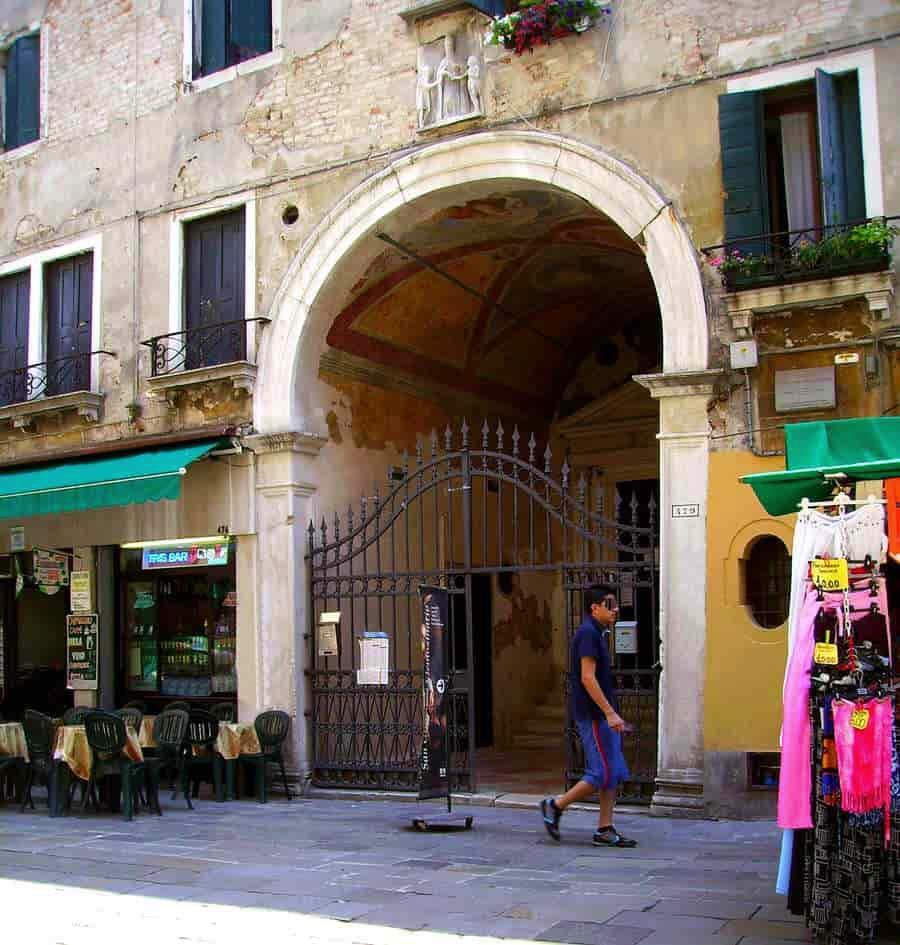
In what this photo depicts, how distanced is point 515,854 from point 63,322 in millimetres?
8843

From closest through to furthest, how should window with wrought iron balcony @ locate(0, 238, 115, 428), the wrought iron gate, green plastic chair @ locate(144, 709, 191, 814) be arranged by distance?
the wrought iron gate < green plastic chair @ locate(144, 709, 191, 814) < window with wrought iron balcony @ locate(0, 238, 115, 428)

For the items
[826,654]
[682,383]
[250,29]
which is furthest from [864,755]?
[250,29]

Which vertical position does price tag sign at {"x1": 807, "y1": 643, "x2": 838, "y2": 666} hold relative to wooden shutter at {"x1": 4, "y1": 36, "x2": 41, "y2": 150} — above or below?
below

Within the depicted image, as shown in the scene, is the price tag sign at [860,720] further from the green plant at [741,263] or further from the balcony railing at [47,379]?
the balcony railing at [47,379]

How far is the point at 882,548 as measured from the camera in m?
6.03

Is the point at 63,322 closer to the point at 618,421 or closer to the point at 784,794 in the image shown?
the point at 618,421

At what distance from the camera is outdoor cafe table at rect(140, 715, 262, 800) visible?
1128 cm

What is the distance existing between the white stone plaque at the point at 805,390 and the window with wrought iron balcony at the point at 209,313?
205 inches

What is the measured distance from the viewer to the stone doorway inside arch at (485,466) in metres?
11.2

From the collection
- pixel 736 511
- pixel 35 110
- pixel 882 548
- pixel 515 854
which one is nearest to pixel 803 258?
pixel 736 511

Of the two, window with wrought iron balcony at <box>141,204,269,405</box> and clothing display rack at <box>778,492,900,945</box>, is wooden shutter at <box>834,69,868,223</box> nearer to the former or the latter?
clothing display rack at <box>778,492,900,945</box>

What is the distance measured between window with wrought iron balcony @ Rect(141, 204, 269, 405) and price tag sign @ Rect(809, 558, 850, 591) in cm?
743

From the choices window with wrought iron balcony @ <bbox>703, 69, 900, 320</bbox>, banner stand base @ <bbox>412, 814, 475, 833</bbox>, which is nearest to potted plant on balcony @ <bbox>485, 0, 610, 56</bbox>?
window with wrought iron balcony @ <bbox>703, 69, 900, 320</bbox>

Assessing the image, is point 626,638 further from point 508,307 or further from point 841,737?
point 508,307
